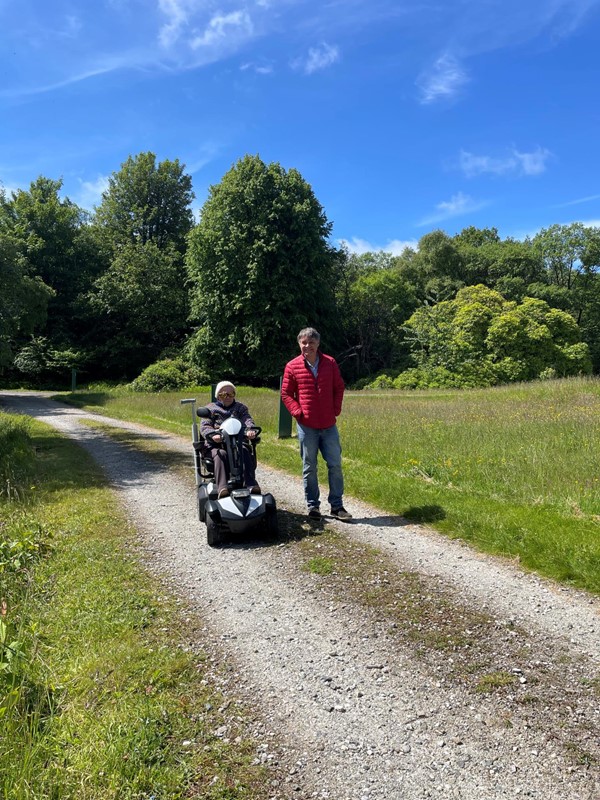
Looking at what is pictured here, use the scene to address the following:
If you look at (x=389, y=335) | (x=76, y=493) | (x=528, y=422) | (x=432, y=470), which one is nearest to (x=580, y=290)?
(x=389, y=335)

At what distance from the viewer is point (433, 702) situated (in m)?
2.90

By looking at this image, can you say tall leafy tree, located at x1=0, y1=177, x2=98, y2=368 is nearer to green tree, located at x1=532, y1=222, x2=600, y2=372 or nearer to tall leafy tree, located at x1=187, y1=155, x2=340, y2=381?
tall leafy tree, located at x1=187, y1=155, x2=340, y2=381

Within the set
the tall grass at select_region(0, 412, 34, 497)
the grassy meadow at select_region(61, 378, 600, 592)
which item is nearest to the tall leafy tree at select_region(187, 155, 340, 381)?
the grassy meadow at select_region(61, 378, 600, 592)

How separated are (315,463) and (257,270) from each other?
1165 inches

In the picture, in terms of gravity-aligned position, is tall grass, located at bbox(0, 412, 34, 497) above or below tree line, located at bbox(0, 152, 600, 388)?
below

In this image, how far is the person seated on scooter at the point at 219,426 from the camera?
19.3 feet

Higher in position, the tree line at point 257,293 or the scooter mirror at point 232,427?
the tree line at point 257,293

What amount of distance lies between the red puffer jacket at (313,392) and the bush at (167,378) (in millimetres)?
27951

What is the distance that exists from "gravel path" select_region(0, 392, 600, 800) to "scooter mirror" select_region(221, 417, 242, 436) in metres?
1.25

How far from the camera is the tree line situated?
3547 centimetres

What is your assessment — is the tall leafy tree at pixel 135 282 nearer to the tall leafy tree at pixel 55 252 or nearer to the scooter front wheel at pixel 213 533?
the tall leafy tree at pixel 55 252

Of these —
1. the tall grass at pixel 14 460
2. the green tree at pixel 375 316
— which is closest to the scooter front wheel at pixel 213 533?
the tall grass at pixel 14 460

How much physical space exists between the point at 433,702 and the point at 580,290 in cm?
5313

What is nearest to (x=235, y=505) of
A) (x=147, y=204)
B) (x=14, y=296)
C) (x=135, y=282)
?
(x=14, y=296)
